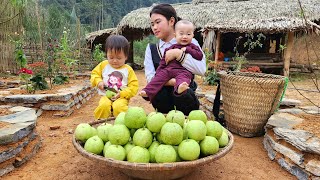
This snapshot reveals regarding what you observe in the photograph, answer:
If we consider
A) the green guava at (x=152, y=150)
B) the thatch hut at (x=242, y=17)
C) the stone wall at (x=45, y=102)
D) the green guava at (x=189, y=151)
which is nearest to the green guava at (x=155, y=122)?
the green guava at (x=152, y=150)

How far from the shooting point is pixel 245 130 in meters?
3.51

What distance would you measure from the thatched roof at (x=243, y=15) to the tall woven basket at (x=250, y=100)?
6.03 m

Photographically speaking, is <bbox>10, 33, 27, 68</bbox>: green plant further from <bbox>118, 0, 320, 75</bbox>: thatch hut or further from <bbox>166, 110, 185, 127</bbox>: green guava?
<bbox>118, 0, 320, 75</bbox>: thatch hut

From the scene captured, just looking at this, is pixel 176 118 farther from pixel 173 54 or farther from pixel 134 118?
pixel 173 54

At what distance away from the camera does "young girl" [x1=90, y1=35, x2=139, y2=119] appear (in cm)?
304

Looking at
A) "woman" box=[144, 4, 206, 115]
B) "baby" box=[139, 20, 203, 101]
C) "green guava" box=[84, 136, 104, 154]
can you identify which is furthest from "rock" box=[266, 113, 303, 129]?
"green guava" box=[84, 136, 104, 154]

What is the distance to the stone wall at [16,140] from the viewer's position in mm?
2400

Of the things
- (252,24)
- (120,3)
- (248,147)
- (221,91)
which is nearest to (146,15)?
(252,24)

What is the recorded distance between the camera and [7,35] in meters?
8.02

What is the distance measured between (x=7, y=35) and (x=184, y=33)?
23.8ft

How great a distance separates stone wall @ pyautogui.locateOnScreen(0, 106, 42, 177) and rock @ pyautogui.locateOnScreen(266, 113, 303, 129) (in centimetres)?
257

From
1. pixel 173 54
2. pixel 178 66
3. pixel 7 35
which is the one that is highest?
pixel 7 35

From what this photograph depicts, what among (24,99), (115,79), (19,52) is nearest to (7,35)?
(19,52)

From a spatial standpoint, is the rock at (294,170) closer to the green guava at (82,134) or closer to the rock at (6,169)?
the green guava at (82,134)
